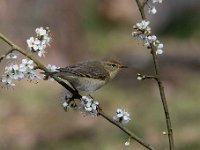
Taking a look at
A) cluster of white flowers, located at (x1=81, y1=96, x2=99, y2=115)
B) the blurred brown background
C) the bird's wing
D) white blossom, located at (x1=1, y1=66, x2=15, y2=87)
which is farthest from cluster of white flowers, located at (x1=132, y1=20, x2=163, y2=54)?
the blurred brown background

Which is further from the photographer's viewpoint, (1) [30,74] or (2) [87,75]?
(2) [87,75]

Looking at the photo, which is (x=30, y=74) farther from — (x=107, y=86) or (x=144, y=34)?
(x=107, y=86)

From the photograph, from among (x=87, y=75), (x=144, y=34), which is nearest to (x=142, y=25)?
(x=144, y=34)

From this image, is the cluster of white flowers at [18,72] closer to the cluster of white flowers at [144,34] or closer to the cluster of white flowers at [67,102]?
the cluster of white flowers at [67,102]

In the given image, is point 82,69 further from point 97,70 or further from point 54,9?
point 54,9

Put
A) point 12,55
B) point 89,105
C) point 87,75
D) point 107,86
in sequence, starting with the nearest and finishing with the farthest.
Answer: point 12,55, point 89,105, point 87,75, point 107,86

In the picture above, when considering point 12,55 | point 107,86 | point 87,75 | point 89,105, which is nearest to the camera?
point 12,55

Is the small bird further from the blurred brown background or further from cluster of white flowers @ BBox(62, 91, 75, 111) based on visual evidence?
the blurred brown background

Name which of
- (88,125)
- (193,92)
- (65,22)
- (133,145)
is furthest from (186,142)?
(65,22)
